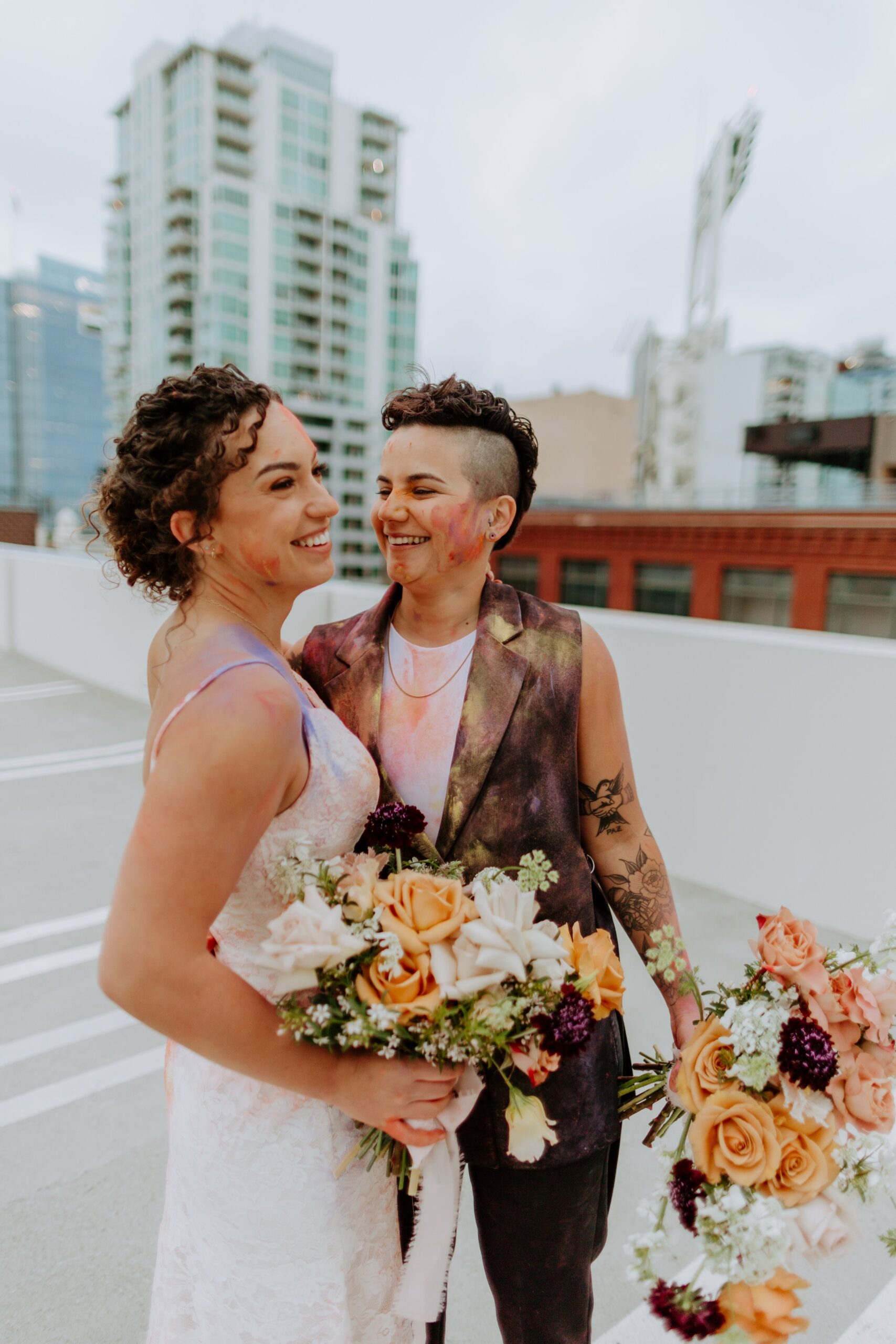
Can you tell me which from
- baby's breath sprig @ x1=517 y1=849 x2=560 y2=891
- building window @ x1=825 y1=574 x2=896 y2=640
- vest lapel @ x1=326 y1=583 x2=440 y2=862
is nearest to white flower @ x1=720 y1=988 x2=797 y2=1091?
baby's breath sprig @ x1=517 y1=849 x2=560 y2=891

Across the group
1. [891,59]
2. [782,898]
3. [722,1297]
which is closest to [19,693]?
[782,898]

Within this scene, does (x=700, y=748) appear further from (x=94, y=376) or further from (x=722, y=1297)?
(x=94, y=376)

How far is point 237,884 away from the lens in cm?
110

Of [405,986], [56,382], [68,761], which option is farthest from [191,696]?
[56,382]

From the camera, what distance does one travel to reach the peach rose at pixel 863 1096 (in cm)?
108

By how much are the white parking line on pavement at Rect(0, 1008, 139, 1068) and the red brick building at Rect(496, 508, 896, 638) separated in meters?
19.6

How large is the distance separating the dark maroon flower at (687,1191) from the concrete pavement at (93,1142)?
0.37m

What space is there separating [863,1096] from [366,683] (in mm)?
971

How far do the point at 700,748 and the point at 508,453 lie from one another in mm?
2958

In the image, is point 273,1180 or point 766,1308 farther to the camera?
point 273,1180

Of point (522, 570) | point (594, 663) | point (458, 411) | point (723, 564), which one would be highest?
point (458, 411)

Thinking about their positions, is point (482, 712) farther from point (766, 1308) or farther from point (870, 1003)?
point (766, 1308)

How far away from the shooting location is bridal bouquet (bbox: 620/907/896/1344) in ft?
3.15

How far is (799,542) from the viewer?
918 inches
